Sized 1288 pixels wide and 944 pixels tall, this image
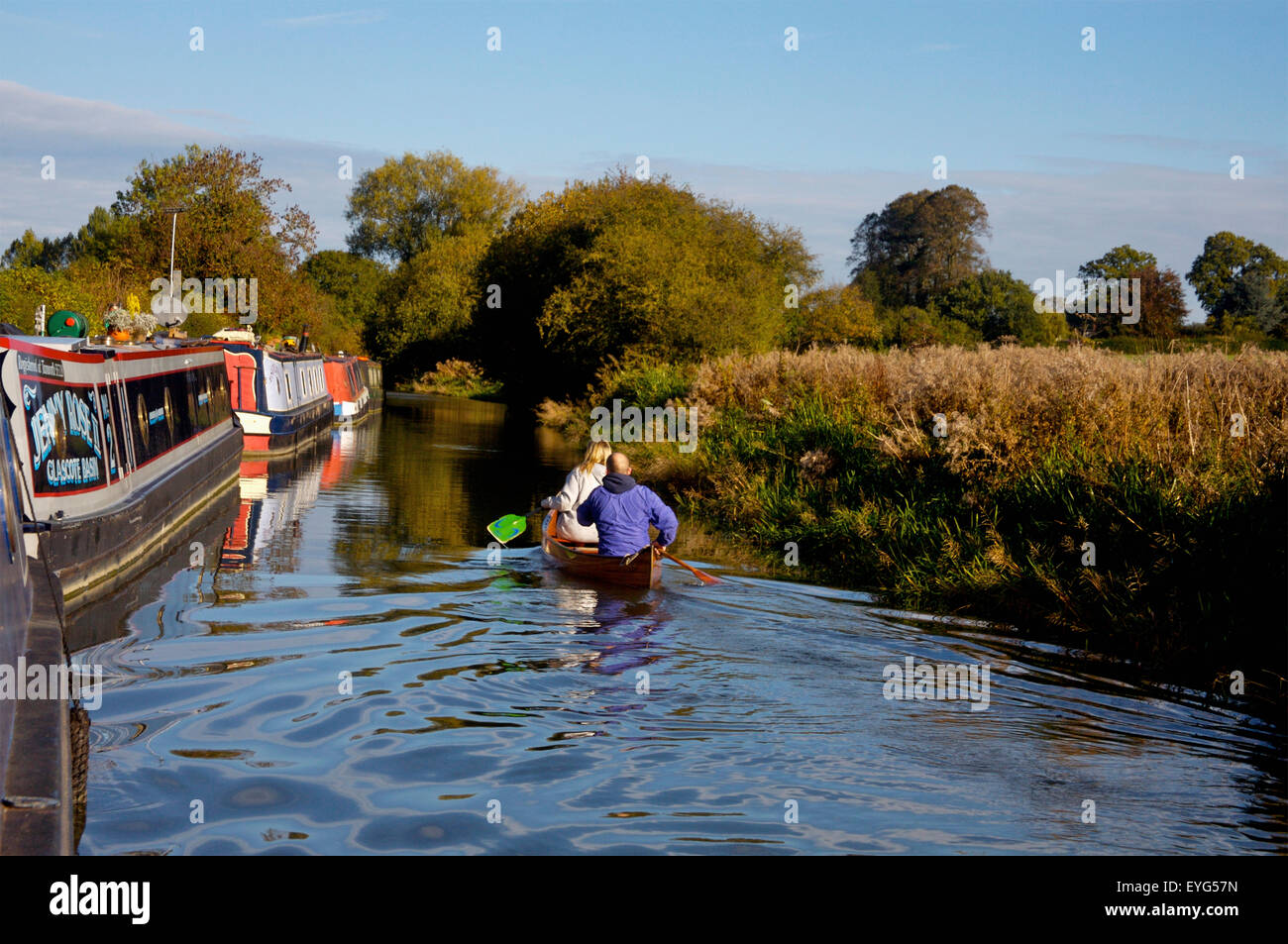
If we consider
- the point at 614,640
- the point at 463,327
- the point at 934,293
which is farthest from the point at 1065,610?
the point at 934,293

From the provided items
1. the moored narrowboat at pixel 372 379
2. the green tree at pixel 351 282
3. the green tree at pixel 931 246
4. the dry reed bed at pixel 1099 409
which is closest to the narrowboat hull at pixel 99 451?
the dry reed bed at pixel 1099 409

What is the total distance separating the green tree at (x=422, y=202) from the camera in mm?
71438

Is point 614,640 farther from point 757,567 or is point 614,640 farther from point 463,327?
point 463,327

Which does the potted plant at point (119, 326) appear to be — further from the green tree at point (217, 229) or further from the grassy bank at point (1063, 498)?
the green tree at point (217, 229)

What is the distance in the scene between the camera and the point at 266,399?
2345 centimetres

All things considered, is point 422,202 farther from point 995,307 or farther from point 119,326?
point 119,326

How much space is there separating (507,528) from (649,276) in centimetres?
2142

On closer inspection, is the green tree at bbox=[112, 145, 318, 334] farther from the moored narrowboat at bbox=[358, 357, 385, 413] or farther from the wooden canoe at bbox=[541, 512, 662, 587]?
the wooden canoe at bbox=[541, 512, 662, 587]

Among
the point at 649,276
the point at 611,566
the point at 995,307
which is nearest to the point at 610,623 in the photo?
the point at 611,566

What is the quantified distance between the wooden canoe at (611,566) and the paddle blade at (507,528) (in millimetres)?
1710

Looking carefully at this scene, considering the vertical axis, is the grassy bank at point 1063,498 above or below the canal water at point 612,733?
above

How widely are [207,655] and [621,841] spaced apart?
3823 mm

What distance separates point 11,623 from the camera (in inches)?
177

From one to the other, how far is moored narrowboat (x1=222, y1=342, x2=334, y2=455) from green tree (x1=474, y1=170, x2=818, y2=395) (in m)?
11.2
